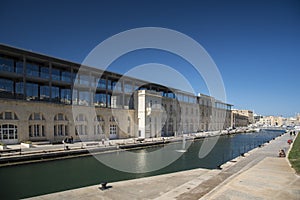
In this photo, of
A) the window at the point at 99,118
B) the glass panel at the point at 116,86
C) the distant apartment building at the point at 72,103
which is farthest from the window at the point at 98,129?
the glass panel at the point at 116,86

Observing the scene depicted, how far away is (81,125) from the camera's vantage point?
3197 cm

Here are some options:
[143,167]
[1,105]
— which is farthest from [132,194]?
[1,105]

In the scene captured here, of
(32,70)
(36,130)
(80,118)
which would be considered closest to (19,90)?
(32,70)

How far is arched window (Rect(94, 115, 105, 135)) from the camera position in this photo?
112 feet

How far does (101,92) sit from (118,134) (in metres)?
8.00

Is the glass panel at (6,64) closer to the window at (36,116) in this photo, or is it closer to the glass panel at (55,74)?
the glass panel at (55,74)

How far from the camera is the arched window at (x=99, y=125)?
3400 centimetres

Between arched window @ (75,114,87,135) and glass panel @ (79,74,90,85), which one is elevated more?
glass panel @ (79,74,90,85)

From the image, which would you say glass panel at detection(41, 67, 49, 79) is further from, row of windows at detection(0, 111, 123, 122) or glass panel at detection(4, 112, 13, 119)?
glass panel at detection(4, 112, 13, 119)

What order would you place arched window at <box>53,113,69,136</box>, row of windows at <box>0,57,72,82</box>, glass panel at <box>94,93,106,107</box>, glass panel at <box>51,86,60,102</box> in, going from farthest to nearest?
glass panel at <box>94,93,106,107</box> < glass panel at <box>51,86,60,102</box> < arched window at <box>53,113,69,136</box> < row of windows at <box>0,57,72,82</box>

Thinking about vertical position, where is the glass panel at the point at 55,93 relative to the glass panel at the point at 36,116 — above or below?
above

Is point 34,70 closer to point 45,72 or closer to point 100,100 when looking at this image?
point 45,72

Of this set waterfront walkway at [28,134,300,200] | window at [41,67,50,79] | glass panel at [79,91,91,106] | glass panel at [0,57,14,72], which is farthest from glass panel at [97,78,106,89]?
waterfront walkway at [28,134,300,200]

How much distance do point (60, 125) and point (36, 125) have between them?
3.31 meters
